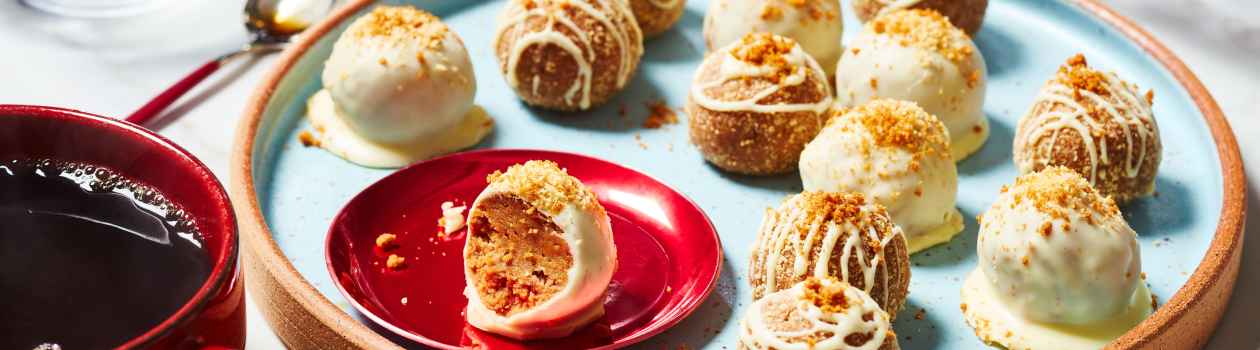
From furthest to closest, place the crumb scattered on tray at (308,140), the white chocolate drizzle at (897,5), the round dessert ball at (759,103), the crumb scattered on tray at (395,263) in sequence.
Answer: the white chocolate drizzle at (897,5) → the crumb scattered on tray at (308,140) → the round dessert ball at (759,103) → the crumb scattered on tray at (395,263)

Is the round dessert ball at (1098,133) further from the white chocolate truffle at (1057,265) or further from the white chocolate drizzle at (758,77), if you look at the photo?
the white chocolate drizzle at (758,77)

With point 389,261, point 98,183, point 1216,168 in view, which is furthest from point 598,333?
point 1216,168

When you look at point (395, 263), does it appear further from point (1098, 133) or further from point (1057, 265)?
point (1098, 133)

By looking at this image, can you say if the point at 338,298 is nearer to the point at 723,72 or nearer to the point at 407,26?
the point at 407,26

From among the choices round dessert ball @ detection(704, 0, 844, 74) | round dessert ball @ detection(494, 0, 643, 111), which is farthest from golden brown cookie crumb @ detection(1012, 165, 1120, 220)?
round dessert ball @ detection(494, 0, 643, 111)

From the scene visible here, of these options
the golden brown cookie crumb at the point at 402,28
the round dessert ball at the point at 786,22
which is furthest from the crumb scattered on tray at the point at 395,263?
the round dessert ball at the point at 786,22

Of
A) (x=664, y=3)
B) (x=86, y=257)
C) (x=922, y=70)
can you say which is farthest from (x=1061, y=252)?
(x=86, y=257)

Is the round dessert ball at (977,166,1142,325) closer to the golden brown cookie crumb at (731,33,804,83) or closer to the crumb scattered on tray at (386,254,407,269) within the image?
the golden brown cookie crumb at (731,33,804,83)
